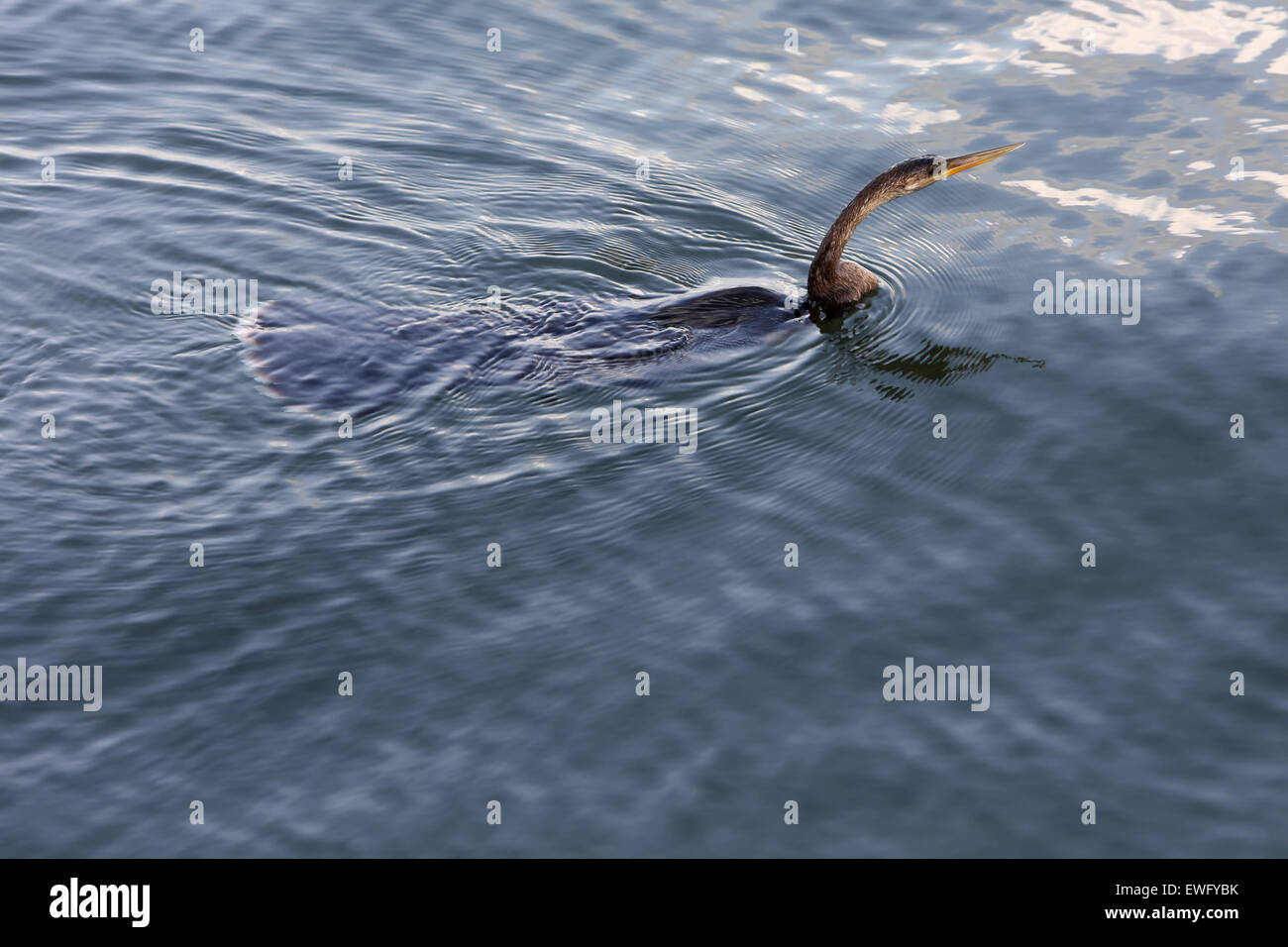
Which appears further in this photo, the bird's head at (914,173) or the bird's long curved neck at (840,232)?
the bird's long curved neck at (840,232)

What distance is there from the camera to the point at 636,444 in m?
7.60

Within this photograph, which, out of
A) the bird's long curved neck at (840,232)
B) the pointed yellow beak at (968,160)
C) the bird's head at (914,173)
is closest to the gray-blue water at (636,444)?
the bird's long curved neck at (840,232)

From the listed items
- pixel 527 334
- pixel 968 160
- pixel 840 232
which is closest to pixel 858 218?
pixel 840 232

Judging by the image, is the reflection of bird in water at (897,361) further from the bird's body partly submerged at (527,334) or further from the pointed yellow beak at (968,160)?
the pointed yellow beak at (968,160)

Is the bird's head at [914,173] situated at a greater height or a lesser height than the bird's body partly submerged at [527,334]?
greater

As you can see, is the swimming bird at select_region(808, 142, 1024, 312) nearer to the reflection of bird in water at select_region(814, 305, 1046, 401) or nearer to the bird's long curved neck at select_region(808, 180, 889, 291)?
the bird's long curved neck at select_region(808, 180, 889, 291)

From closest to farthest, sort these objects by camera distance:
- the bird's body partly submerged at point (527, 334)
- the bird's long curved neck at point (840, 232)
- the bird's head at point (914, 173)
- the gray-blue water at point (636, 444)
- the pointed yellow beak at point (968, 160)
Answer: the gray-blue water at point (636, 444) → the bird's body partly submerged at point (527, 334) → the pointed yellow beak at point (968, 160) → the bird's head at point (914, 173) → the bird's long curved neck at point (840, 232)

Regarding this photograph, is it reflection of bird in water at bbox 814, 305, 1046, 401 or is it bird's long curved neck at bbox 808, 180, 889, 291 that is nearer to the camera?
reflection of bird in water at bbox 814, 305, 1046, 401

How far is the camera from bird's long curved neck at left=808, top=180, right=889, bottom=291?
8602mm

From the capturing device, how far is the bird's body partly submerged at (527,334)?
805cm

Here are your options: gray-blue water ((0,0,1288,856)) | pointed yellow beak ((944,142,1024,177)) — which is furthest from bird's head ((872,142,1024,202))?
gray-blue water ((0,0,1288,856))

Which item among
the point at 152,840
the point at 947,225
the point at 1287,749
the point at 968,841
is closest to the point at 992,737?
the point at 968,841

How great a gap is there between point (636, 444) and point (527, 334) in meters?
1.38

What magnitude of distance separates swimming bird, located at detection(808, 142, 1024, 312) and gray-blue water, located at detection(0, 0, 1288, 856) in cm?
22
